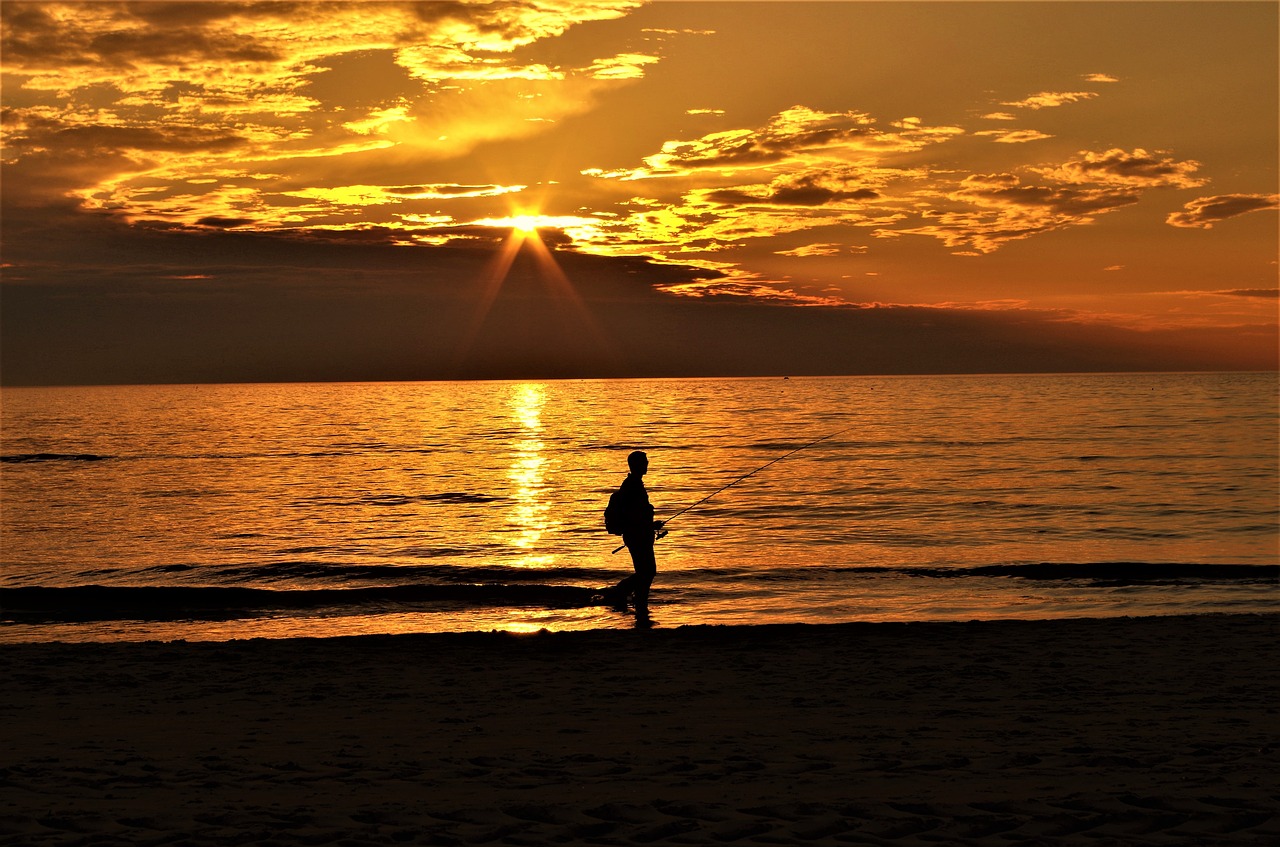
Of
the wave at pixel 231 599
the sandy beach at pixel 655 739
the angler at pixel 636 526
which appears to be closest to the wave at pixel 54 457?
the wave at pixel 231 599

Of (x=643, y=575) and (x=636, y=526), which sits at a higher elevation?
(x=636, y=526)

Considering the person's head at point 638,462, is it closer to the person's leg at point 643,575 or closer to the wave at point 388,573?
the person's leg at point 643,575

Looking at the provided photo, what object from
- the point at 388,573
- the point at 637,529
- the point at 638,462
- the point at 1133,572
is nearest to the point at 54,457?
the point at 388,573

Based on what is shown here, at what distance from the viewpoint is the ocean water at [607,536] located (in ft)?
54.5

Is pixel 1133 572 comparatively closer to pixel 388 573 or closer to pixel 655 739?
pixel 388 573

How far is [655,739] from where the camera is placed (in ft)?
26.3

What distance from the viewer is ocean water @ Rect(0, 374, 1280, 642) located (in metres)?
16.6

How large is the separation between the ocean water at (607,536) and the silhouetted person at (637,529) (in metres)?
0.49

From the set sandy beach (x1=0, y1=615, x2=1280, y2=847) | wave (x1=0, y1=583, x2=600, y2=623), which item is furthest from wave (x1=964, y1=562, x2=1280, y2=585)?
wave (x1=0, y1=583, x2=600, y2=623)

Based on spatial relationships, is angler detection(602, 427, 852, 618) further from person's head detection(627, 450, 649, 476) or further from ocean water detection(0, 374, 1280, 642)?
ocean water detection(0, 374, 1280, 642)

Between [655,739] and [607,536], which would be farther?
[607,536]

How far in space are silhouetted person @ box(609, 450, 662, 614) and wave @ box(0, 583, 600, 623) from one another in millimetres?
1376

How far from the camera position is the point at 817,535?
25.1m

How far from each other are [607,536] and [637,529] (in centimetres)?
1164
